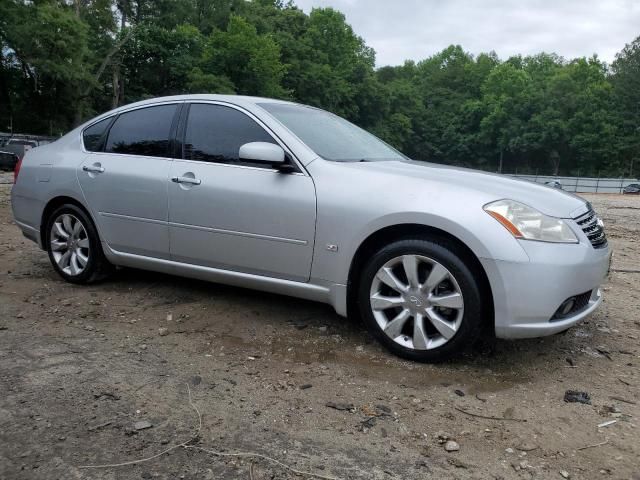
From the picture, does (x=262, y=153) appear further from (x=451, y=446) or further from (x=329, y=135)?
(x=451, y=446)

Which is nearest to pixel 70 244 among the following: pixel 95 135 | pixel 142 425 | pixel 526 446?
pixel 95 135

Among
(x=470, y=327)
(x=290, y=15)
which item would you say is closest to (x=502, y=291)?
(x=470, y=327)

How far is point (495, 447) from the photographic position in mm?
2426

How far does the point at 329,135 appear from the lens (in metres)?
4.12

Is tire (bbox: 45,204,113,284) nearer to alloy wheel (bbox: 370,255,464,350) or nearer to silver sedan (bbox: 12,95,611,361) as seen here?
silver sedan (bbox: 12,95,611,361)

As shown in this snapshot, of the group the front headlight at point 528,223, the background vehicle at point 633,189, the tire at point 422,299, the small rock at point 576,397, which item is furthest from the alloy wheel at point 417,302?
the background vehicle at point 633,189

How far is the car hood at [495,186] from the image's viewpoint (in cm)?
321

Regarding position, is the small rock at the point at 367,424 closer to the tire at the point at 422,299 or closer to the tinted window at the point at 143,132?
the tire at the point at 422,299

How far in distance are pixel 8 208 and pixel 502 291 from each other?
407 inches

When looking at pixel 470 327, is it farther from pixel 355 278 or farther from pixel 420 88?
pixel 420 88

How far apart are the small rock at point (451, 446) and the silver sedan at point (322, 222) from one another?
0.78m

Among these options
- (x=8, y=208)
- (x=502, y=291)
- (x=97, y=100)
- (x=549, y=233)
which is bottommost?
(x=8, y=208)

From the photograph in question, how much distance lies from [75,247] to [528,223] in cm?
364

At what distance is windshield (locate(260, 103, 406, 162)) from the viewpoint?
12.6 ft
